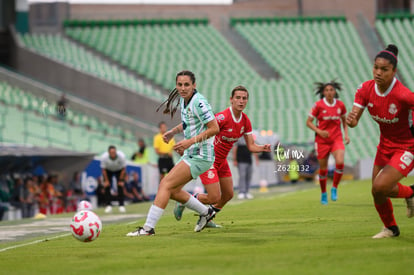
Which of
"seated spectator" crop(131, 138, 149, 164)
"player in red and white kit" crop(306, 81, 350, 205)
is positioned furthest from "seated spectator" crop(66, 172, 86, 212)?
"player in red and white kit" crop(306, 81, 350, 205)

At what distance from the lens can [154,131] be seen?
3703 centimetres

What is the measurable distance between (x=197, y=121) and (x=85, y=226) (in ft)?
7.05

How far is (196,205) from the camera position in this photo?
12.1 metres

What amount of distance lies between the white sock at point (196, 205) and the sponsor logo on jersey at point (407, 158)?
3.44m

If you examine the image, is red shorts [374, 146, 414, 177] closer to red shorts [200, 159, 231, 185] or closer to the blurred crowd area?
red shorts [200, 159, 231, 185]

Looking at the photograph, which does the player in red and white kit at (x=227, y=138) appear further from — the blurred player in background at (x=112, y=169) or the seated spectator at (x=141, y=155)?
the seated spectator at (x=141, y=155)

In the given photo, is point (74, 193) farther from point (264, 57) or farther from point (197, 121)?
point (264, 57)

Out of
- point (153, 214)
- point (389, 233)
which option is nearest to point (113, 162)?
point (153, 214)

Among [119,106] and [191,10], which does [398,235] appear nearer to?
[119,106]

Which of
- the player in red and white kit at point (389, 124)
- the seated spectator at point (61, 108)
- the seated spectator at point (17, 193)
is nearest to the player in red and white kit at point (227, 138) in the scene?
the player in red and white kit at point (389, 124)

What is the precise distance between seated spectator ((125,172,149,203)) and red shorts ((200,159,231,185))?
14.6 meters

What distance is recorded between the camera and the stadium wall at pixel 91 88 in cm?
4088

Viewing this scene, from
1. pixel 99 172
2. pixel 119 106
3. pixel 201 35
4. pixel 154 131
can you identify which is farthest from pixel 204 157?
pixel 201 35

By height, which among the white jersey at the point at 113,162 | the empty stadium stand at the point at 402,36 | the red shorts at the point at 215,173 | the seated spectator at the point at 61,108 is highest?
the empty stadium stand at the point at 402,36
